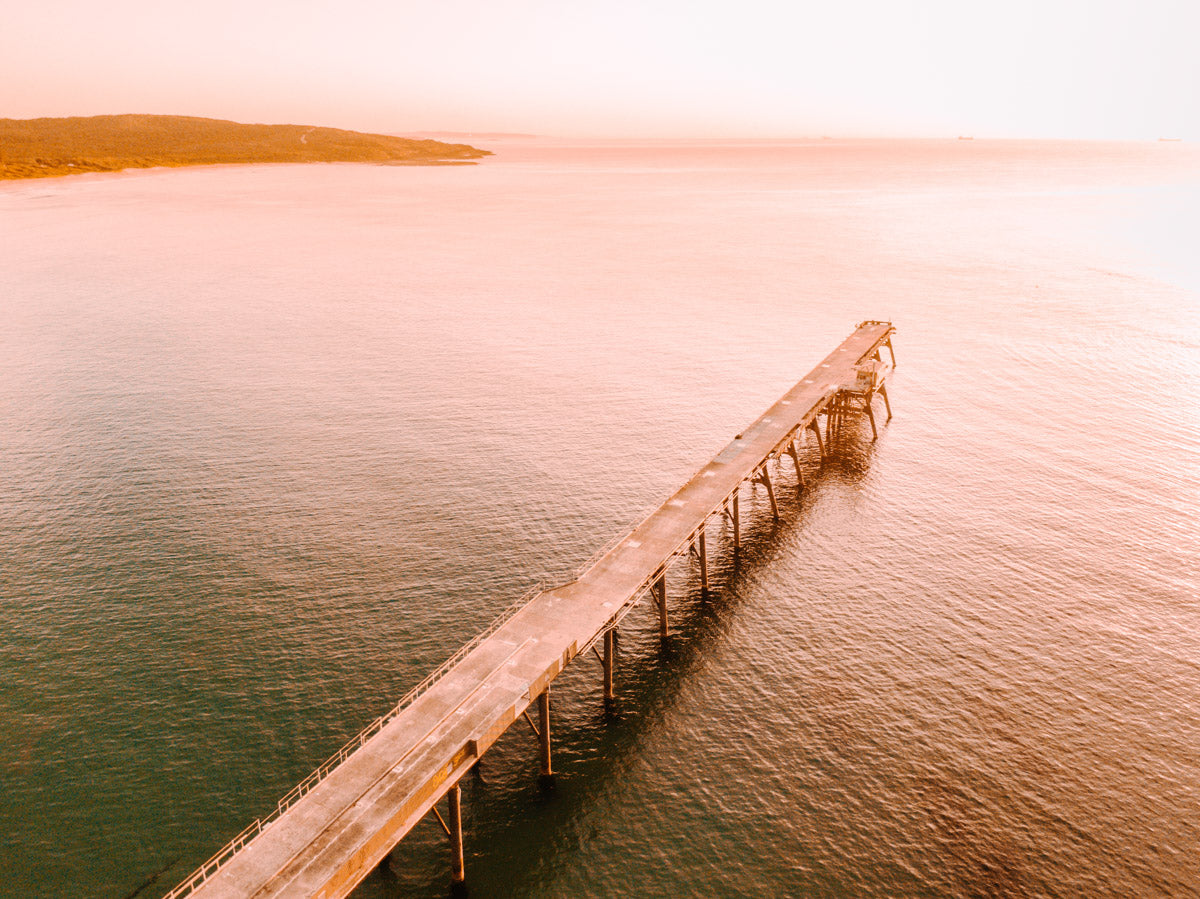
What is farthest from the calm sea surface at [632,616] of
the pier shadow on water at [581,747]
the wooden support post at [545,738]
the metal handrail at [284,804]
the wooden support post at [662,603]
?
the metal handrail at [284,804]

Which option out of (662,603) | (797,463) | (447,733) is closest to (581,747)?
(447,733)

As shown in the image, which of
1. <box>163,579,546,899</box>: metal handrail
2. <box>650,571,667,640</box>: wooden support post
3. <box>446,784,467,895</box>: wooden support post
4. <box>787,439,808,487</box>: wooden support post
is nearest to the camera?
<box>163,579,546,899</box>: metal handrail

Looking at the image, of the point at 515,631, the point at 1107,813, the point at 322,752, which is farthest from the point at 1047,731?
the point at 322,752

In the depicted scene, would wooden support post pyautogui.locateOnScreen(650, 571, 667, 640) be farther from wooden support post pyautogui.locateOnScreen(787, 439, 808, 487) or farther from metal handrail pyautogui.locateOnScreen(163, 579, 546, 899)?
wooden support post pyautogui.locateOnScreen(787, 439, 808, 487)

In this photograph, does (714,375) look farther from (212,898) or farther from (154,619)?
(212,898)

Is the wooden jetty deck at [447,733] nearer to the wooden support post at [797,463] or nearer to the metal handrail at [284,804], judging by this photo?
the metal handrail at [284,804]

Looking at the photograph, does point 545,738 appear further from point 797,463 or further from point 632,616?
point 797,463

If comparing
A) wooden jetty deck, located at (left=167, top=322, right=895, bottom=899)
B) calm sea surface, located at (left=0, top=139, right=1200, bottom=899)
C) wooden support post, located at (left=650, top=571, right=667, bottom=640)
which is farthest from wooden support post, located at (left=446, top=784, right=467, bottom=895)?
wooden support post, located at (left=650, top=571, right=667, bottom=640)
